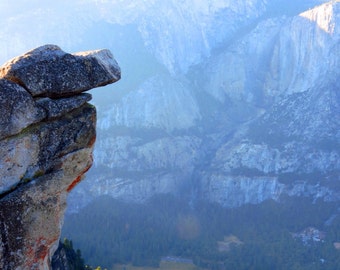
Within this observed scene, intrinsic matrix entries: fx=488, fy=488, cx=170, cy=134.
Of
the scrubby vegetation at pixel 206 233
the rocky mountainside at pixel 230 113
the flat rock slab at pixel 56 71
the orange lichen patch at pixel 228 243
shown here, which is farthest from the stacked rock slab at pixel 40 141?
the rocky mountainside at pixel 230 113

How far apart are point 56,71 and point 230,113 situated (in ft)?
522

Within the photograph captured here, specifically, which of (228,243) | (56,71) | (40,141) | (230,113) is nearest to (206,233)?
(228,243)

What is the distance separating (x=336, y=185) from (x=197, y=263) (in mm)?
50554

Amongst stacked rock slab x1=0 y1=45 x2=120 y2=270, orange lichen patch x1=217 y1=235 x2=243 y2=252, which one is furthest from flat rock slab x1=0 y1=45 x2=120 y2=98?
orange lichen patch x1=217 y1=235 x2=243 y2=252

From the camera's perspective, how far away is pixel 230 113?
571 feet

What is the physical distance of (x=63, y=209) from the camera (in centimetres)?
1811

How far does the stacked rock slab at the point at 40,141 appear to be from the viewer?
1603cm

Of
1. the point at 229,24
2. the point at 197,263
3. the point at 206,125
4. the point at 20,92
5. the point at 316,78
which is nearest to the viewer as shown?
the point at 20,92

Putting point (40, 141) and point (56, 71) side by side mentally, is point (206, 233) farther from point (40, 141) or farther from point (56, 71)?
point (56, 71)

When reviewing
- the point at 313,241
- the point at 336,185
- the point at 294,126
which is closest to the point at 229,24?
the point at 294,126

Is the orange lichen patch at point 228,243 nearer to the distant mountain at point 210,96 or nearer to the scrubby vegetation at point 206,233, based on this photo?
the scrubby vegetation at point 206,233

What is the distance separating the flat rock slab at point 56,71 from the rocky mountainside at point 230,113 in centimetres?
11815

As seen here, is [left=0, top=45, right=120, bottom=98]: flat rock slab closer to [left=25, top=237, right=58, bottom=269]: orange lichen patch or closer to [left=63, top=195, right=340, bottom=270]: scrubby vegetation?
[left=25, top=237, right=58, bottom=269]: orange lichen patch

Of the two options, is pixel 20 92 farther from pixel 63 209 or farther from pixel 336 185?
pixel 336 185
